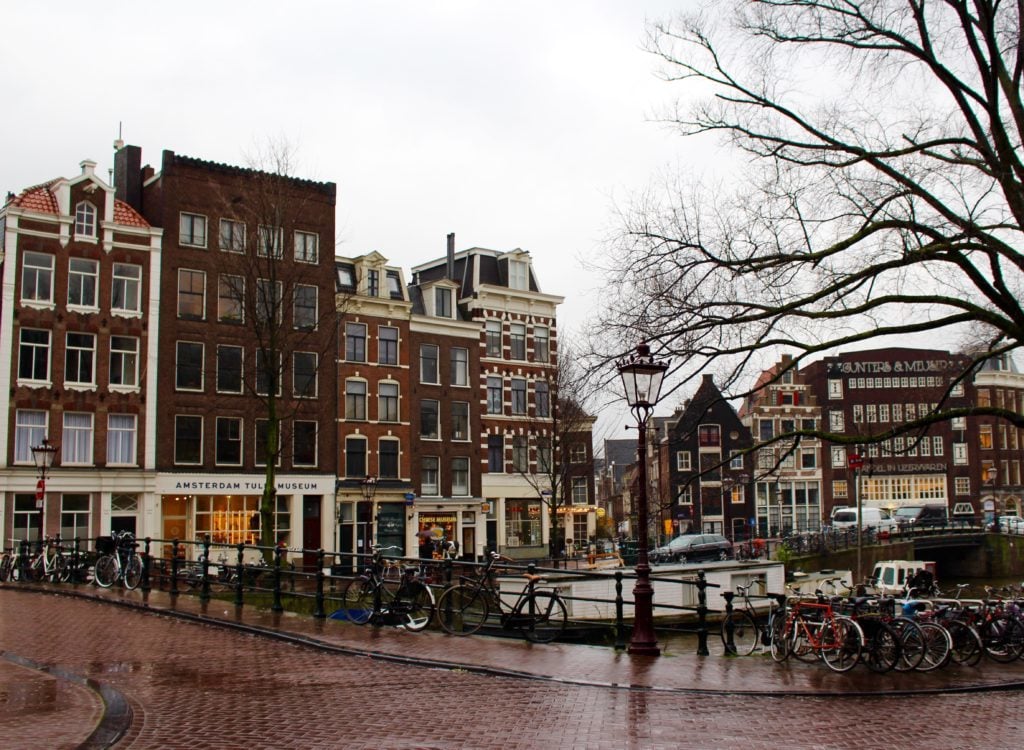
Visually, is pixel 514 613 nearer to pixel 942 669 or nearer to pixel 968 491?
pixel 942 669

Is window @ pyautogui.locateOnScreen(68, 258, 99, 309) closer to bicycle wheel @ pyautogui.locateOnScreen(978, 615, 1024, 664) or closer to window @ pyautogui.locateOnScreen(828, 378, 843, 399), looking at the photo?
bicycle wheel @ pyautogui.locateOnScreen(978, 615, 1024, 664)

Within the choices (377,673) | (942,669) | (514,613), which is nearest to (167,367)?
(514,613)

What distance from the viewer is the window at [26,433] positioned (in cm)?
3619

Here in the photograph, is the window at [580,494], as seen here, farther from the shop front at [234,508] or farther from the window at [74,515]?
the window at [74,515]

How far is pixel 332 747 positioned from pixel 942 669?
831 cm

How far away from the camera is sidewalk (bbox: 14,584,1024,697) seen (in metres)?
11.5

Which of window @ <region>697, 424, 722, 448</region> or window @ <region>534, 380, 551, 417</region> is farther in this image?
window @ <region>697, 424, 722, 448</region>

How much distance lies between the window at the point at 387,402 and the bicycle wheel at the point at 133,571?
2458 cm

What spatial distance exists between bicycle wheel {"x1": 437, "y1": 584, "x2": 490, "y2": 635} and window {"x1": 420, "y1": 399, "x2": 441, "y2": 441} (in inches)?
1230

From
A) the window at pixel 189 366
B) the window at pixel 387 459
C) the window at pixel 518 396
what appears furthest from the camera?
the window at pixel 518 396

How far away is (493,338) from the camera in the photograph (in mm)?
51219

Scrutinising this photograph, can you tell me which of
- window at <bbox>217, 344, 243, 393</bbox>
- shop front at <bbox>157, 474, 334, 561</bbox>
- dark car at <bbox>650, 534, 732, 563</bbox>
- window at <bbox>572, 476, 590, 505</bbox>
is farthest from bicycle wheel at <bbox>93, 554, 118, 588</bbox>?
window at <bbox>572, 476, 590, 505</bbox>

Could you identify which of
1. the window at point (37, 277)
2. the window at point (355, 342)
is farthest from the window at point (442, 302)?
the window at point (37, 277)

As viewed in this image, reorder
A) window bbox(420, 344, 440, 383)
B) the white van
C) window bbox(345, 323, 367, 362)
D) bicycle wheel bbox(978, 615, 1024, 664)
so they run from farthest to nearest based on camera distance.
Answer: the white van → window bbox(420, 344, 440, 383) → window bbox(345, 323, 367, 362) → bicycle wheel bbox(978, 615, 1024, 664)
